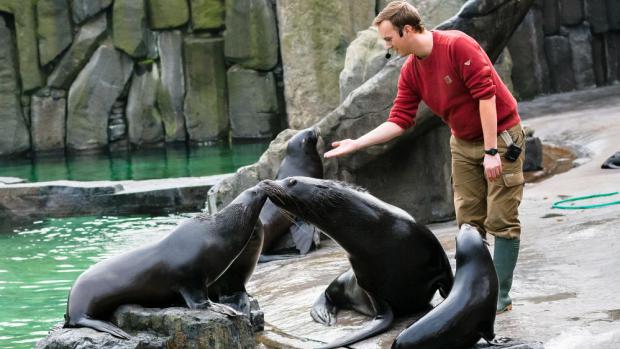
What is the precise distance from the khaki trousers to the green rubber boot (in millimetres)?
33

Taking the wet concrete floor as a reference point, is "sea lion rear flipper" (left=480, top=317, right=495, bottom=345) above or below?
above

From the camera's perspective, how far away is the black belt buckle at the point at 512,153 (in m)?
3.90

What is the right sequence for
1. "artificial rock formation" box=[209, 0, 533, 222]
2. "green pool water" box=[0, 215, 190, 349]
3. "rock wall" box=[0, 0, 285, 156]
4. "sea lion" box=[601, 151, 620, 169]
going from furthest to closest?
"rock wall" box=[0, 0, 285, 156], "sea lion" box=[601, 151, 620, 169], "artificial rock formation" box=[209, 0, 533, 222], "green pool water" box=[0, 215, 190, 349]

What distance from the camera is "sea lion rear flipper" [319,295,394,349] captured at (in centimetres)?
383

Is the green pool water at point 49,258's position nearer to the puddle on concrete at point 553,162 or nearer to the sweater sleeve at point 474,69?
the sweater sleeve at point 474,69

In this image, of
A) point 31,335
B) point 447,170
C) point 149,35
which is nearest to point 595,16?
point 149,35

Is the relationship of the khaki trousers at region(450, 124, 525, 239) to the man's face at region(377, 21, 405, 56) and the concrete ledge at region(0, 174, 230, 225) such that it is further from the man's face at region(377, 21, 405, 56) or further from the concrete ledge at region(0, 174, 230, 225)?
the concrete ledge at region(0, 174, 230, 225)

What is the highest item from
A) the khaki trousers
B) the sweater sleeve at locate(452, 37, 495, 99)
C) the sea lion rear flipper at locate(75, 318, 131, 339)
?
the sweater sleeve at locate(452, 37, 495, 99)

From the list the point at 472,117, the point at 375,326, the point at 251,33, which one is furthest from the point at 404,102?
the point at 251,33

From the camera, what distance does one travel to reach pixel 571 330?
3.59 meters

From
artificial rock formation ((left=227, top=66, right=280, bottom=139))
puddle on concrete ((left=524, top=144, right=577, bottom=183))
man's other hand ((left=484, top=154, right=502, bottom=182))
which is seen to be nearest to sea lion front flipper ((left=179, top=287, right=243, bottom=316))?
man's other hand ((left=484, top=154, right=502, bottom=182))

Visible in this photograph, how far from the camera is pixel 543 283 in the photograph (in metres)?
4.42

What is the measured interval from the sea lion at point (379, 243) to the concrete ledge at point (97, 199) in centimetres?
618

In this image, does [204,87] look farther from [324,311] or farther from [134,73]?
[324,311]
